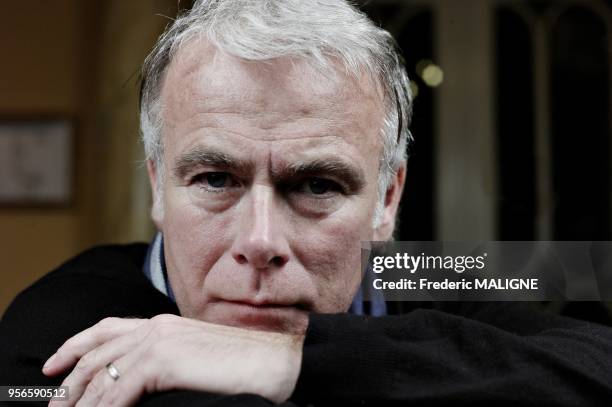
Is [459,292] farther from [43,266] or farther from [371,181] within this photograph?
[43,266]

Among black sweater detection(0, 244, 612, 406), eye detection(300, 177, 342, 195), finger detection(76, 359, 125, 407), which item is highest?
eye detection(300, 177, 342, 195)

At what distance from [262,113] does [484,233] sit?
1280 millimetres

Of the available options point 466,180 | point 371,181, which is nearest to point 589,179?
point 466,180

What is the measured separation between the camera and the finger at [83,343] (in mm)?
665

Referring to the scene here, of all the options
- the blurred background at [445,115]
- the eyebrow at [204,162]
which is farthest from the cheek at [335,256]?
the blurred background at [445,115]

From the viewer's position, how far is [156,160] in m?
0.90

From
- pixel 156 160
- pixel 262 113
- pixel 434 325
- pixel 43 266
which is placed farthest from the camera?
pixel 43 266

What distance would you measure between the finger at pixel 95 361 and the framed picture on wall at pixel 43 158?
139cm

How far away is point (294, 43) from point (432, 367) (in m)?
0.40

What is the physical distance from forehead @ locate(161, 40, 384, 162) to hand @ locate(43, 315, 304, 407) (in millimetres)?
241

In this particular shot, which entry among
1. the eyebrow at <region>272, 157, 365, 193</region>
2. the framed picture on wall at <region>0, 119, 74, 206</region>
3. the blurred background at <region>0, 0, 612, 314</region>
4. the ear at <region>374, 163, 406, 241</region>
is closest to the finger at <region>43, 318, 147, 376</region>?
the eyebrow at <region>272, 157, 365, 193</region>

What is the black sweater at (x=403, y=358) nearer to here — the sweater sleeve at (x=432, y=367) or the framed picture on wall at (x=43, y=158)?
the sweater sleeve at (x=432, y=367)

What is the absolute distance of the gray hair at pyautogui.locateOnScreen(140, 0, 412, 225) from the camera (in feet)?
2.61

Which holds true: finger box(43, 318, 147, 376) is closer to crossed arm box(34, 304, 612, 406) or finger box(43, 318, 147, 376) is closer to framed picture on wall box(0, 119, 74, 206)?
crossed arm box(34, 304, 612, 406)
